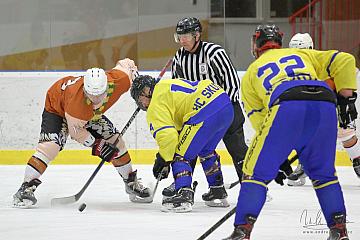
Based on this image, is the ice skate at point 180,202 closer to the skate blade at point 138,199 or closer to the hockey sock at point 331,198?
the skate blade at point 138,199

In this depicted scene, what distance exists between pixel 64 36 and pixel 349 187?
3.38 metres

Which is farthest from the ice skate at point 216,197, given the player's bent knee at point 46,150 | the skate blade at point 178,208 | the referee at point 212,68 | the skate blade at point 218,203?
the player's bent knee at point 46,150

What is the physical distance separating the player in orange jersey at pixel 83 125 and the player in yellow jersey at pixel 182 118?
0.36 m

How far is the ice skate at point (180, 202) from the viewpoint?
4.99m

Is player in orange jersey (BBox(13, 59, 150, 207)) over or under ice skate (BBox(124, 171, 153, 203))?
over

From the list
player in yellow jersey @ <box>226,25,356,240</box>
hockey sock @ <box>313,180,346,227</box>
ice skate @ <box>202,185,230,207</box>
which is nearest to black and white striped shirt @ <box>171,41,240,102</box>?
ice skate @ <box>202,185,230,207</box>

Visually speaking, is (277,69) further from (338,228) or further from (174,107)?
(174,107)

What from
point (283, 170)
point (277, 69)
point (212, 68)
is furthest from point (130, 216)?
point (277, 69)

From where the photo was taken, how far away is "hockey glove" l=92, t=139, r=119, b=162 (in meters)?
5.38

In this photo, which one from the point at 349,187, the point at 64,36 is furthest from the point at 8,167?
the point at 349,187

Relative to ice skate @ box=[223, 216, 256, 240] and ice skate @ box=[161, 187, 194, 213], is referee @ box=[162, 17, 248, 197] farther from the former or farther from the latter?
ice skate @ box=[223, 216, 256, 240]

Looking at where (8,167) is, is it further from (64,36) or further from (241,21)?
(241,21)

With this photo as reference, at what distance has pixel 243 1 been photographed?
28.1ft

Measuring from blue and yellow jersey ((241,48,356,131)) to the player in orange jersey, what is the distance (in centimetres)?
150
